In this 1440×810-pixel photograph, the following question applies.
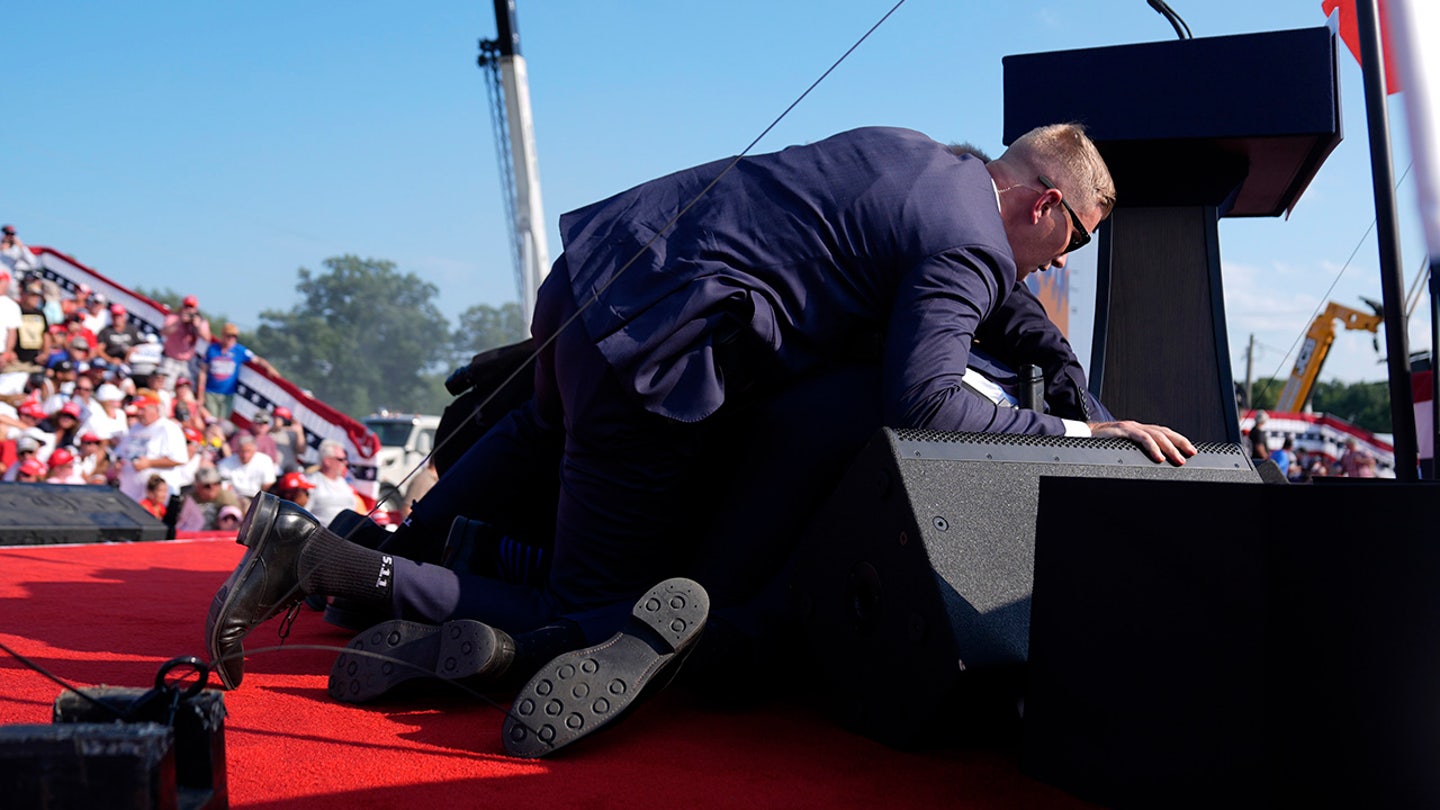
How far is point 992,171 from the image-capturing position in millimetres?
2266

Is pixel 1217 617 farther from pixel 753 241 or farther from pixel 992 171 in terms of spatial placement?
pixel 992 171

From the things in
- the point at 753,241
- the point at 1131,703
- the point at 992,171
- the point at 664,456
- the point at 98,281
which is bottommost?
the point at 1131,703

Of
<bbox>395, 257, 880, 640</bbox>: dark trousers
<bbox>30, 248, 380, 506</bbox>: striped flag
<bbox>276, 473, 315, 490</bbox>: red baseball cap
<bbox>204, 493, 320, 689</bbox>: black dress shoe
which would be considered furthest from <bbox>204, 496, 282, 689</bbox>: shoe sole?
<bbox>30, 248, 380, 506</bbox>: striped flag

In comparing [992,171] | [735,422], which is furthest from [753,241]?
[992,171]

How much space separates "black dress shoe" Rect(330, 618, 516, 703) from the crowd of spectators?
4.81 m

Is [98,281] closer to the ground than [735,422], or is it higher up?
higher up

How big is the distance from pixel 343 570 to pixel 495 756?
2.02ft

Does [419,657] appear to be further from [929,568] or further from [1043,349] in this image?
[1043,349]

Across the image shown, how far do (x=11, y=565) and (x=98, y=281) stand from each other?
10.8 meters

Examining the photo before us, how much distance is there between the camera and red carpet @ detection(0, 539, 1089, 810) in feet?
4.62

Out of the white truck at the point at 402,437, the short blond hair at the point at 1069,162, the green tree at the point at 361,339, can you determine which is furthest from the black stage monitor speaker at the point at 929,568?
the green tree at the point at 361,339

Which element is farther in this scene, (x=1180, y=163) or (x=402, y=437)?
(x=402, y=437)

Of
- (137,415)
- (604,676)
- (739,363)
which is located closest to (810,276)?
(739,363)

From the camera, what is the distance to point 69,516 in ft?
16.3
